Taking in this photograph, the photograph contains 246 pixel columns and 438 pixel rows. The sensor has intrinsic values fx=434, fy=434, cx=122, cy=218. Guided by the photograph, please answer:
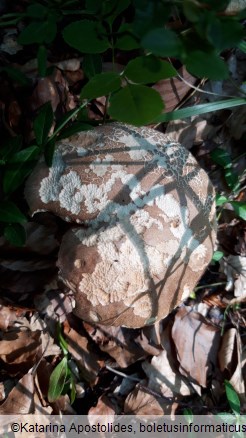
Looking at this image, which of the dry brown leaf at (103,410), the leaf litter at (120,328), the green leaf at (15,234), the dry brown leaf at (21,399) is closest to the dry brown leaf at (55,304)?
the leaf litter at (120,328)

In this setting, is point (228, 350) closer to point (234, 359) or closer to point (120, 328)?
point (234, 359)

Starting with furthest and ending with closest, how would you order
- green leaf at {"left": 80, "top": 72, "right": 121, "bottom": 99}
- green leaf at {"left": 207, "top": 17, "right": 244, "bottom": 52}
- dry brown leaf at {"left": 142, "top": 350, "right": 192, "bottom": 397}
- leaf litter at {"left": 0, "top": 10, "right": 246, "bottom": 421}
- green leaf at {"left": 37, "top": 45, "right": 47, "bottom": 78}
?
dry brown leaf at {"left": 142, "top": 350, "right": 192, "bottom": 397} < leaf litter at {"left": 0, "top": 10, "right": 246, "bottom": 421} < green leaf at {"left": 37, "top": 45, "right": 47, "bottom": 78} < green leaf at {"left": 80, "top": 72, "right": 121, "bottom": 99} < green leaf at {"left": 207, "top": 17, "right": 244, "bottom": 52}

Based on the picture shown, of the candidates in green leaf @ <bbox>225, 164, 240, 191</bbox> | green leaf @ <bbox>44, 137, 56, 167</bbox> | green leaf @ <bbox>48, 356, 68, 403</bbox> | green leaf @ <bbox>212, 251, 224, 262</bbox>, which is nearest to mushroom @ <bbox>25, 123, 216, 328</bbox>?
green leaf @ <bbox>44, 137, 56, 167</bbox>

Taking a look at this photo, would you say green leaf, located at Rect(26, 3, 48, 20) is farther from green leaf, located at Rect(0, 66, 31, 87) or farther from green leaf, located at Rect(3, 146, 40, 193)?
green leaf, located at Rect(0, 66, 31, 87)

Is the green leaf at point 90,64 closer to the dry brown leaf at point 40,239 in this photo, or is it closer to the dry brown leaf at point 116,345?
the dry brown leaf at point 40,239

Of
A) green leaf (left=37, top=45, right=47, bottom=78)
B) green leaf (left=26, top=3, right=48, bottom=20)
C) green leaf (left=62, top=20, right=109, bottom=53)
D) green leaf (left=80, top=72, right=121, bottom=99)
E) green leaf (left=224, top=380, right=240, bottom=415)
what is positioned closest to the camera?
green leaf (left=80, top=72, right=121, bottom=99)

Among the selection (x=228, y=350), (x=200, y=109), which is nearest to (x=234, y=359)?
(x=228, y=350)

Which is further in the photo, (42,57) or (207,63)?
(42,57)

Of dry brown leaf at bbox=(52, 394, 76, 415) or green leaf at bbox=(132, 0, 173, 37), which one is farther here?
dry brown leaf at bbox=(52, 394, 76, 415)
